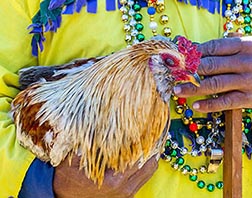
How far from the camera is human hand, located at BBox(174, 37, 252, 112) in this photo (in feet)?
5.82

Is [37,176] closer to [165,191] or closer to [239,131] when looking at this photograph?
[165,191]

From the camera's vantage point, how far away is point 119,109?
171 centimetres

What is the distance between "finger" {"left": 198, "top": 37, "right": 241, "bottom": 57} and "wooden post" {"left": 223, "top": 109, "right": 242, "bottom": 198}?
144mm

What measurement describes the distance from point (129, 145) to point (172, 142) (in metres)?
0.18

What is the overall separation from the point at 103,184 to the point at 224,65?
0.39 metres

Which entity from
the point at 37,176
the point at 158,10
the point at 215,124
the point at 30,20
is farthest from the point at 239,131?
the point at 30,20

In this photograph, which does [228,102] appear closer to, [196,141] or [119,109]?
[196,141]

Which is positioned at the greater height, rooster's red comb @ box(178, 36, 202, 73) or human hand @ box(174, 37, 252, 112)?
rooster's red comb @ box(178, 36, 202, 73)

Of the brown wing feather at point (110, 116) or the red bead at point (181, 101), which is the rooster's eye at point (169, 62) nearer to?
the brown wing feather at point (110, 116)

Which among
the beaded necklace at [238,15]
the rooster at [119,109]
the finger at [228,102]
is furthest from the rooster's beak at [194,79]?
the beaded necklace at [238,15]

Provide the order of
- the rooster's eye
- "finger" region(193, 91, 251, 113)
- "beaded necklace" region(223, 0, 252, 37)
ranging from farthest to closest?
"beaded necklace" region(223, 0, 252, 37) → "finger" region(193, 91, 251, 113) → the rooster's eye

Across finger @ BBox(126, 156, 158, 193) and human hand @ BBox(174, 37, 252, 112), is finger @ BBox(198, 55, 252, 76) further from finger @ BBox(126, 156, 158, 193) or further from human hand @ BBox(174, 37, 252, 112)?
finger @ BBox(126, 156, 158, 193)

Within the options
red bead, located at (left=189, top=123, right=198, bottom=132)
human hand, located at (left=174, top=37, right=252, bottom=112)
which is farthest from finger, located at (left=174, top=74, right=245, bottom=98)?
red bead, located at (left=189, top=123, right=198, bottom=132)

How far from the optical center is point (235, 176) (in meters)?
1.80
